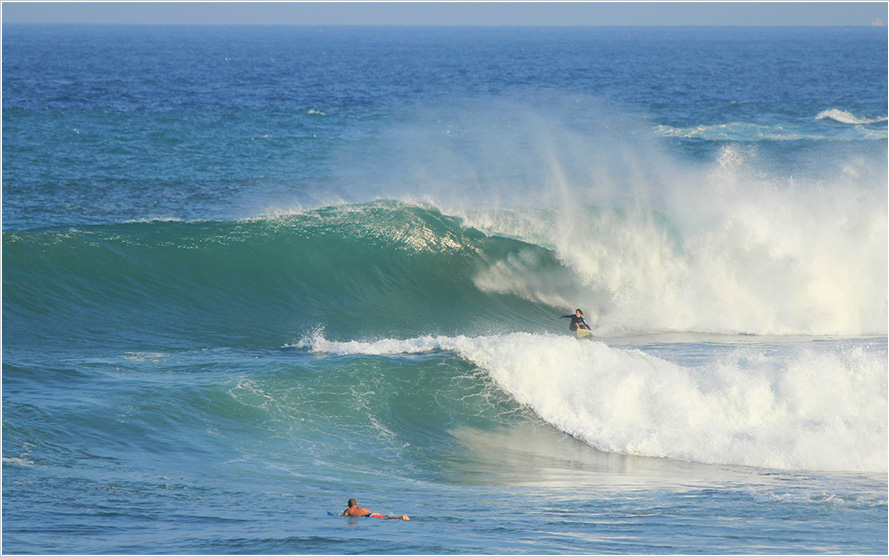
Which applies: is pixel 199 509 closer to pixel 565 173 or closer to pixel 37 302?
pixel 37 302

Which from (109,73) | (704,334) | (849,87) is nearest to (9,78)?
(109,73)

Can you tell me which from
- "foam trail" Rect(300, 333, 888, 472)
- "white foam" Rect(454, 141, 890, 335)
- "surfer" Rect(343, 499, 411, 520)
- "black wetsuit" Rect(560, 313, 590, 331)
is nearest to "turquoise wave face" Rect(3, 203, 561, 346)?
"white foam" Rect(454, 141, 890, 335)

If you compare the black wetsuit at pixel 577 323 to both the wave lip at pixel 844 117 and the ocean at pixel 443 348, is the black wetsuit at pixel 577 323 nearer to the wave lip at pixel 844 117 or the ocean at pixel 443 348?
the ocean at pixel 443 348

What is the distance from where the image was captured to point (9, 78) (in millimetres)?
58406

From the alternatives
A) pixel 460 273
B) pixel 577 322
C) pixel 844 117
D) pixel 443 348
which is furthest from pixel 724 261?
pixel 844 117

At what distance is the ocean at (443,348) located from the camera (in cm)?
812

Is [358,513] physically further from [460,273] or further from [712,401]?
[460,273]

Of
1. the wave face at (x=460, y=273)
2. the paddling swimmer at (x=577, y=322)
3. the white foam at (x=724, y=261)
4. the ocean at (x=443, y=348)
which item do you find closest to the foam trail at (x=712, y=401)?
the ocean at (x=443, y=348)

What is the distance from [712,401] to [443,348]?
4.38 metres

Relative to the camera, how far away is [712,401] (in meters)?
11.0

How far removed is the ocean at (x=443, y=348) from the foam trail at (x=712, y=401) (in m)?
0.04

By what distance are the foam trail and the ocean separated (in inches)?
1.6

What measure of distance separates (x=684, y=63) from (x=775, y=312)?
81.5 meters

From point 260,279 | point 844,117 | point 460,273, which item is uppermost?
point 844,117
